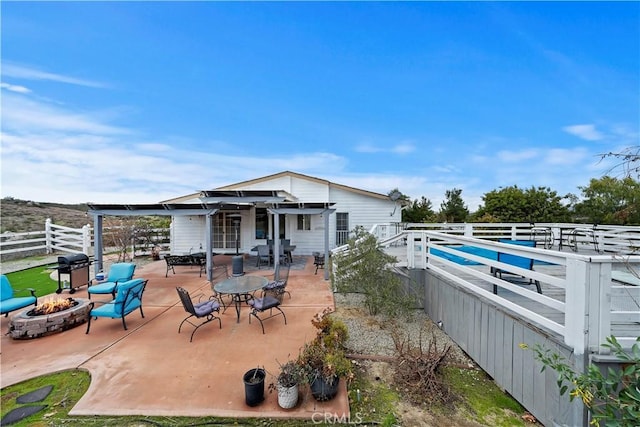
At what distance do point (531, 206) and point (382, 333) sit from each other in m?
23.1

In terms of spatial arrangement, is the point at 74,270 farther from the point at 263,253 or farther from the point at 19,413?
the point at 263,253

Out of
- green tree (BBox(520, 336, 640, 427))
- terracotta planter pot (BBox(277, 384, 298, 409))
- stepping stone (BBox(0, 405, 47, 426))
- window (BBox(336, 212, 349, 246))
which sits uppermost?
window (BBox(336, 212, 349, 246))

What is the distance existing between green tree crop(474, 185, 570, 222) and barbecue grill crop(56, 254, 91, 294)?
79.0ft

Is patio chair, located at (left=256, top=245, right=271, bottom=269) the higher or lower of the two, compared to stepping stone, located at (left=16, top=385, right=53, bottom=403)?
higher

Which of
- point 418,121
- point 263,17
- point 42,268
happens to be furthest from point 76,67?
point 418,121

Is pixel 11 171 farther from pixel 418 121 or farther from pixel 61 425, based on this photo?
pixel 418 121

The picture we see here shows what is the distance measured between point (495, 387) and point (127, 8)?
12.7 m

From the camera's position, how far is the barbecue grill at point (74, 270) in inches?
286

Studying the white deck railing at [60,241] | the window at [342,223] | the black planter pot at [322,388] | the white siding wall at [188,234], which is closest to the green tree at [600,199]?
the window at [342,223]

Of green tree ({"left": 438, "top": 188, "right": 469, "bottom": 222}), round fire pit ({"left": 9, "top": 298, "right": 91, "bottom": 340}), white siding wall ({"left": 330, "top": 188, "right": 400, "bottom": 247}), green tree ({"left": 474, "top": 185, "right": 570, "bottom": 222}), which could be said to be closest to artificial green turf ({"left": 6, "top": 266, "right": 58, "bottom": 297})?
round fire pit ({"left": 9, "top": 298, "right": 91, "bottom": 340})

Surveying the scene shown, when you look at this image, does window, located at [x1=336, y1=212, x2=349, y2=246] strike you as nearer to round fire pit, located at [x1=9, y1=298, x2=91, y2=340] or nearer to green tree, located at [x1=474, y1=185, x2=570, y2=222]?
round fire pit, located at [x1=9, y1=298, x2=91, y2=340]

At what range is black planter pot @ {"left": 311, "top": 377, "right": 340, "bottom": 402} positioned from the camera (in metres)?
3.22

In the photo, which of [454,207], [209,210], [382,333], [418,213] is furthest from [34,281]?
[454,207]

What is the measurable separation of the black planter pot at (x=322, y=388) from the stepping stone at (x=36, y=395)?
3414 mm
